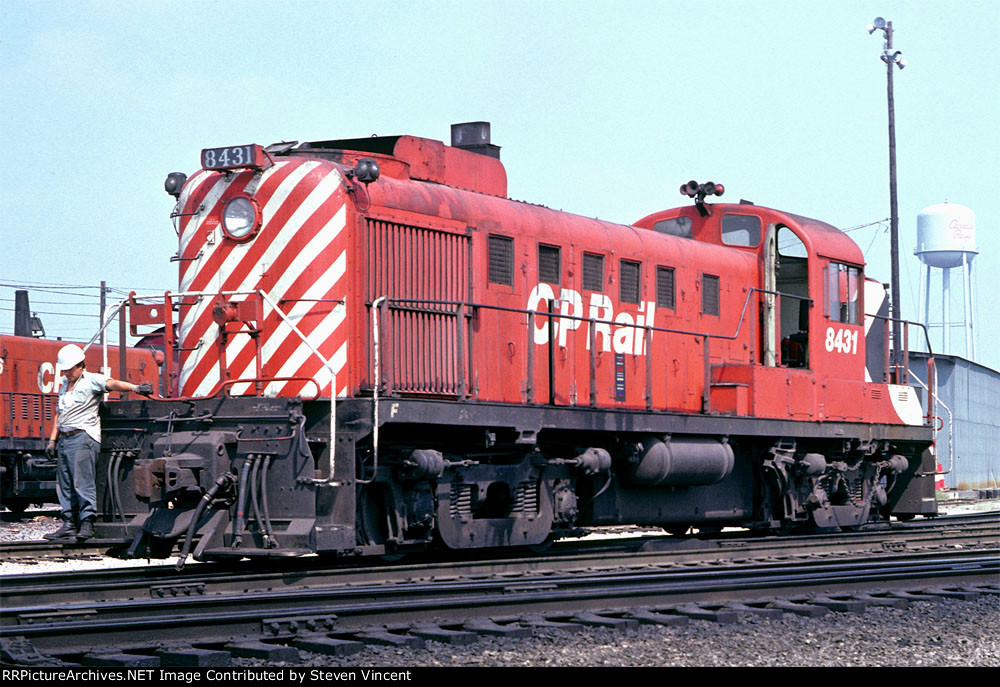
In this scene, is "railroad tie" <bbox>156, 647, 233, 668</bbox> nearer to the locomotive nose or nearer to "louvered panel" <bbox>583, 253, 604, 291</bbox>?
the locomotive nose

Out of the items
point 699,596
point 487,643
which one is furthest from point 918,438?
point 487,643

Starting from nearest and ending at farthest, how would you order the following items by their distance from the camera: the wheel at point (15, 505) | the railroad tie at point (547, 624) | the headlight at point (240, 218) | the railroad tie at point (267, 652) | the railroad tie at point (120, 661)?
the railroad tie at point (120, 661)
the railroad tie at point (267, 652)
the railroad tie at point (547, 624)
the headlight at point (240, 218)
the wheel at point (15, 505)

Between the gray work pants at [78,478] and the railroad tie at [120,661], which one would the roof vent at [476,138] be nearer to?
the gray work pants at [78,478]

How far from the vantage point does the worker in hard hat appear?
1002 centimetres

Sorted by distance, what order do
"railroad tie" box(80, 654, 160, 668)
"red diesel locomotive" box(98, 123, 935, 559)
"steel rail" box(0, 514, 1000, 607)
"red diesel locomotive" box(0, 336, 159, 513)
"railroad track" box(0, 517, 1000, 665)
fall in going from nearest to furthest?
"railroad tie" box(80, 654, 160, 668) → "railroad track" box(0, 517, 1000, 665) → "steel rail" box(0, 514, 1000, 607) → "red diesel locomotive" box(98, 123, 935, 559) → "red diesel locomotive" box(0, 336, 159, 513)

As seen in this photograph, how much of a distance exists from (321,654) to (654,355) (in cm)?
766

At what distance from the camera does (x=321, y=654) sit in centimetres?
592

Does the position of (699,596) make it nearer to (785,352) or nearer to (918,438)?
(785,352)

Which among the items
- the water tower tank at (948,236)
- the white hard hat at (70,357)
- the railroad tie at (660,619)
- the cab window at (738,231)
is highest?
the water tower tank at (948,236)

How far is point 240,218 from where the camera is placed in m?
10.5

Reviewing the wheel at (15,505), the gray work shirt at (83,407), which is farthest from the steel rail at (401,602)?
the wheel at (15,505)

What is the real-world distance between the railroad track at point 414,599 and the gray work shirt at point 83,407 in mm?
1355

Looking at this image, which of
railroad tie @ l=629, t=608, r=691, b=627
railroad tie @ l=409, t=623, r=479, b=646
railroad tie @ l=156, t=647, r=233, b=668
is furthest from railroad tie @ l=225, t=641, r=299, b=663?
railroad tie @ l=629, t=608, r=691, b=627

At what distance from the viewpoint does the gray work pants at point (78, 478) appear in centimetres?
1002
